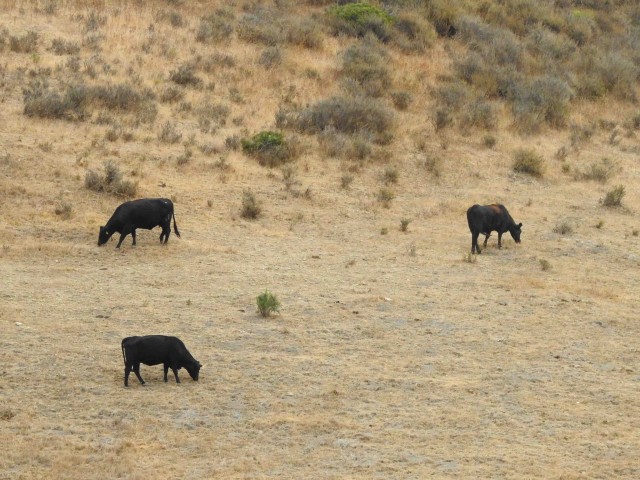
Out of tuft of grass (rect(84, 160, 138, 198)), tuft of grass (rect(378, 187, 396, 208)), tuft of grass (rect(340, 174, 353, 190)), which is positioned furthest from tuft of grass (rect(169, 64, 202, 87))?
tuft of grass (rect(84, 160, 138, 198))

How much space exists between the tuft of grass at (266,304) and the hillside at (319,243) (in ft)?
1.01

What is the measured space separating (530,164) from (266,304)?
12.6 meters

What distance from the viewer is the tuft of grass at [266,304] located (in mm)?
15656

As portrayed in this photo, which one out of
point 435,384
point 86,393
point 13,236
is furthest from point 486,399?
point 13,236

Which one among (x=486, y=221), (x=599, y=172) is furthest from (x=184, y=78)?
(x=486, y=221)

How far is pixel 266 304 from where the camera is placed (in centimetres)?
1565

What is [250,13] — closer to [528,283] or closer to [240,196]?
[240,196]

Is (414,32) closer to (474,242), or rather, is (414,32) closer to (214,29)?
(214,29)

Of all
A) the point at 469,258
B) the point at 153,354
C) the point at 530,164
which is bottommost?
the point at 153,354

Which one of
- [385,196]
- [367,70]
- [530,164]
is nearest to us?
[385,196]

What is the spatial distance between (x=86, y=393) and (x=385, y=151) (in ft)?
48.0

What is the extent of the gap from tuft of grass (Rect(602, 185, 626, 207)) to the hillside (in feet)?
0.75

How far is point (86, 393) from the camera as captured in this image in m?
12.5

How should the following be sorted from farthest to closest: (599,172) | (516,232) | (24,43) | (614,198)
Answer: (24,43) → (599,172) → (614,198) → (516,232)
